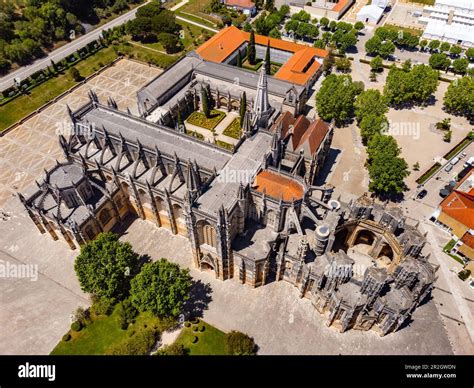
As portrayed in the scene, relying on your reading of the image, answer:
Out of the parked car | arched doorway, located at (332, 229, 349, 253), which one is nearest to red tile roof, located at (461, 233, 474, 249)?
the parked car

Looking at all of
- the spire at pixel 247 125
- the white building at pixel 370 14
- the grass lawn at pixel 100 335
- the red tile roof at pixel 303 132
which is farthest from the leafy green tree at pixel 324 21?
the grass lawn at pixel 100 335

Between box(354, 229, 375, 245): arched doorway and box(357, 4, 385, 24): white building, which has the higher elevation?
box(357, 4, 385, 24): white building

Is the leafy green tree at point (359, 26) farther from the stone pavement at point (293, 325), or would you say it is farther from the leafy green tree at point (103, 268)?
the leafy green tree at point (103, 268)

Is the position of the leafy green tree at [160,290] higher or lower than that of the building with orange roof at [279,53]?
lower

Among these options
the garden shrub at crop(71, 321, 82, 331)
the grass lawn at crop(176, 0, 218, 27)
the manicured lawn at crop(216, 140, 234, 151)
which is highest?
the grass lawn at crop(176, 0, 218, 27)

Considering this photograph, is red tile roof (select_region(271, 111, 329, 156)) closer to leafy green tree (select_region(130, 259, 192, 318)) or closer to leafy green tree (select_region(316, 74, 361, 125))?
leafy green tree (select_region(316, 74, 361, 125))

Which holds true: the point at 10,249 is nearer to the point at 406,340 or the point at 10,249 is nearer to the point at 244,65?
the point at 406,340

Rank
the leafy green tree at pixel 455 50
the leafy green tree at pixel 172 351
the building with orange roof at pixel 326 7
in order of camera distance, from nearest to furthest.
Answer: the leafy green tree at pixel 172 351 → the leafy green tree at pixel 455 50 → the building with orange roof at pixel 326 7
